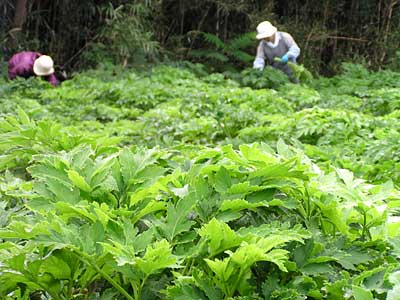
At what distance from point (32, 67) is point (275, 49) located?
369 cm

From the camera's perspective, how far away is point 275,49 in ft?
30.8

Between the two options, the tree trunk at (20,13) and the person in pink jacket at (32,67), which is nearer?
the person in pink jacket at (32,67)

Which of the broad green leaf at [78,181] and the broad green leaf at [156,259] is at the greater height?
the broad green leaf at [78,181]

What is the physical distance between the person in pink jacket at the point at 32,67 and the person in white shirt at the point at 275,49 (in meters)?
3.02

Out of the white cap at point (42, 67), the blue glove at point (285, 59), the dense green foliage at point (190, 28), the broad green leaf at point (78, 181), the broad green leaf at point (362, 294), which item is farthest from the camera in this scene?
the dense green foliage at point (190, 28)

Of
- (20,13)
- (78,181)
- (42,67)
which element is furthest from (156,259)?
(20,13)

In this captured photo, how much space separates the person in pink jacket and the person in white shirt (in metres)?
3.02

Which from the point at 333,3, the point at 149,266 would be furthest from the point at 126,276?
the point at 333,3

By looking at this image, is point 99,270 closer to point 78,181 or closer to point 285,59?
point 78,181

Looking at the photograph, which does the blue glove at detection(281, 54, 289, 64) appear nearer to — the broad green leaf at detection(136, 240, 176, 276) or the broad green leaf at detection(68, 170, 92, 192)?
the broad green leaf at detection(68, 170, 92, 192)

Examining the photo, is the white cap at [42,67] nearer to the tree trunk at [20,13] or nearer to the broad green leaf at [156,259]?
the tree trunk at [20,13]

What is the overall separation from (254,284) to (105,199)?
0.37m

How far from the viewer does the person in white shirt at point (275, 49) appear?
30.0 ft

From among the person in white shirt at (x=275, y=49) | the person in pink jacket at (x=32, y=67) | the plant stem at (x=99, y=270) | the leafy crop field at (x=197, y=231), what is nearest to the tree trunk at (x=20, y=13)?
the person in pink jacket at (x=32, y=67)
